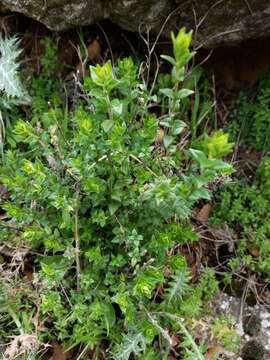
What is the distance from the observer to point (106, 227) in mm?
2156

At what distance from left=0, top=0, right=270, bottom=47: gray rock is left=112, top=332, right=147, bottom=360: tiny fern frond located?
4.54ft

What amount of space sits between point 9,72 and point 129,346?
1.45m

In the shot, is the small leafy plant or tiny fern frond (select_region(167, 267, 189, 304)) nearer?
the small leafy plant

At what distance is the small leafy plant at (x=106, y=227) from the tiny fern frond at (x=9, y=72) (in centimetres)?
40

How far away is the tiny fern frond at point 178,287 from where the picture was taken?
7.31ft

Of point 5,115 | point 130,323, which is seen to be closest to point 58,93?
point 5,115

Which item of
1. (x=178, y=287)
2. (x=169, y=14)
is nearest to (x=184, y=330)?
(x=178, y=287)

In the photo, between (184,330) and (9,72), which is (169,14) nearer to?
(9,72)

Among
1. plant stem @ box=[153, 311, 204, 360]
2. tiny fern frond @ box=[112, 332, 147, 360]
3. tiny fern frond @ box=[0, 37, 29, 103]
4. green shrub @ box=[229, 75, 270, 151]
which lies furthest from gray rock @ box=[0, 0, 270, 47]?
tiny fern frond @ box=[112, 332, 147, 360]

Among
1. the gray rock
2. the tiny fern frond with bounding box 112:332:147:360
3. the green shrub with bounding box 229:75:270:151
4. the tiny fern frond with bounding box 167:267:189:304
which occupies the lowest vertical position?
the tiny fern frond with bounding box 112:332:147:360

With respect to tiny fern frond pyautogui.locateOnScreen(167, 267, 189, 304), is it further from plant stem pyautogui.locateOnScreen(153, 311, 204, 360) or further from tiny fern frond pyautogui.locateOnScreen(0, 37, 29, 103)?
tiny fern frond pyautogui.locateOnScreen(0, 37, 29, 103)

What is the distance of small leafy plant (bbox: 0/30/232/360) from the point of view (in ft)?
6.19

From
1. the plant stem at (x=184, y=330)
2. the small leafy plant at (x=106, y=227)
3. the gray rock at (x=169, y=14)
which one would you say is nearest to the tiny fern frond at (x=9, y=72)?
the gray rock at (x=169, y=14)

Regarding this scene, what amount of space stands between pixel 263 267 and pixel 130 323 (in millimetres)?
825
